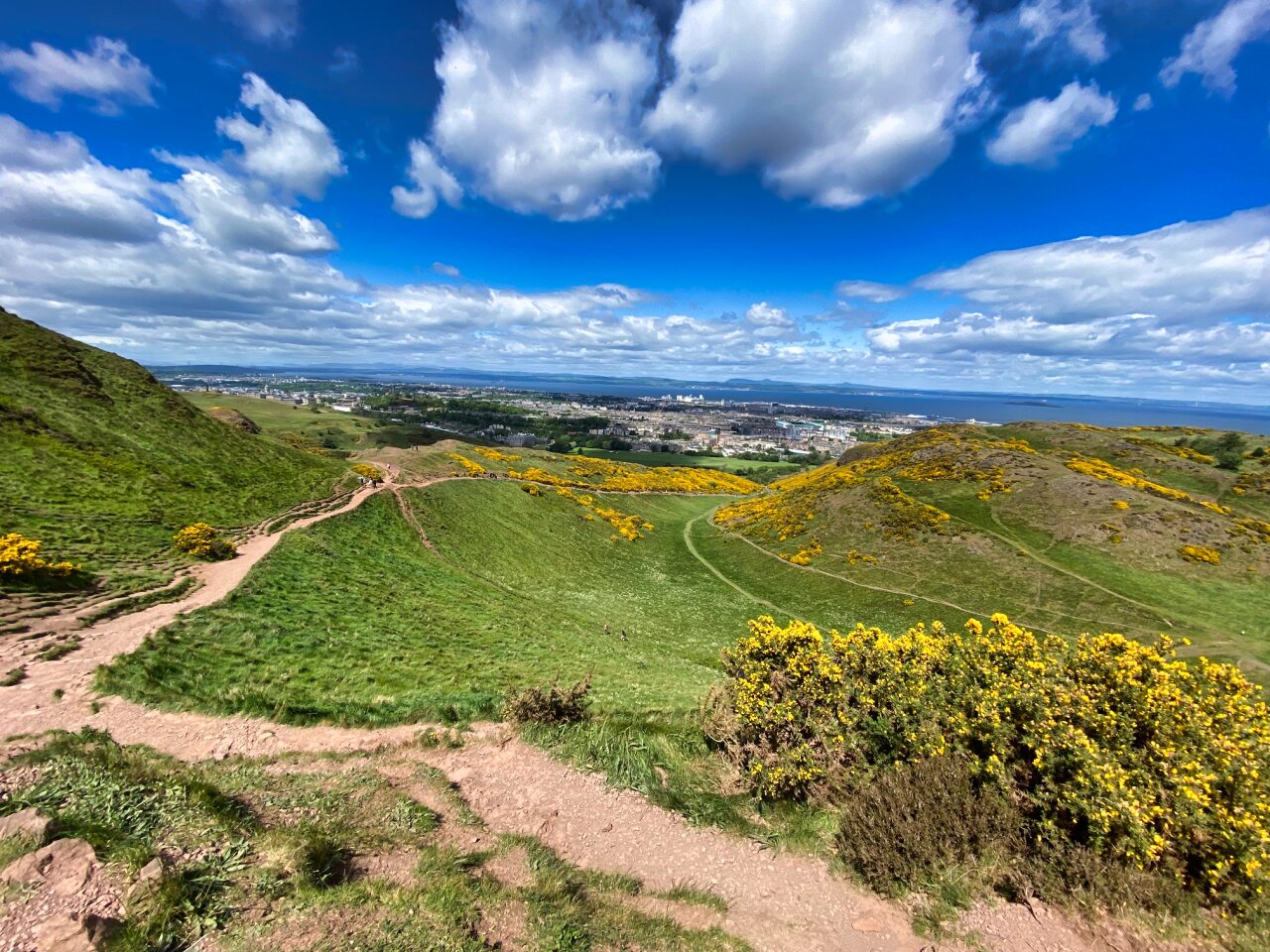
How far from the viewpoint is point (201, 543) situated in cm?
2347

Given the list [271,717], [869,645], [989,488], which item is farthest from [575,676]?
[989,488]

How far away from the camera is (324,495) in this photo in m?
38.0

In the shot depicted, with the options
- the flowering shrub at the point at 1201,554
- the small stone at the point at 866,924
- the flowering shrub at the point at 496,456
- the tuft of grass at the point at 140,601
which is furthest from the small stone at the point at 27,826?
the flowering shrub at the point at 496,456

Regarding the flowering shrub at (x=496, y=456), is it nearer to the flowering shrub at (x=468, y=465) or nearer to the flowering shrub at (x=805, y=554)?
the flowering shrub at (x=468, y=465)

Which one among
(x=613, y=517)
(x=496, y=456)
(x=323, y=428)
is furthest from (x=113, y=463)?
(x=323, y=428)

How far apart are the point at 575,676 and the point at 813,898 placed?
12.6 m

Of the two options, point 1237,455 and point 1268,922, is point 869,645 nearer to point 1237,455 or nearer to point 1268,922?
point 1268,922

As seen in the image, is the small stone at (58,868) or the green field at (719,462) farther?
the green field at (719,462)

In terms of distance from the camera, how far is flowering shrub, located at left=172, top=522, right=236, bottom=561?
23.2 m

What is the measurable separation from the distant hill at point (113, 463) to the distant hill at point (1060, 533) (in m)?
47.6

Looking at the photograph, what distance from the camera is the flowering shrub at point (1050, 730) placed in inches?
326

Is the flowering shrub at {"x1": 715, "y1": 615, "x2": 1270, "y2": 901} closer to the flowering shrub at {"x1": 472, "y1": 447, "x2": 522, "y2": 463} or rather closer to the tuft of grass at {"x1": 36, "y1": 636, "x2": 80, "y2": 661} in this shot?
the tuft of grass at {"x1": 36, "y1": 636, "x2": 80, "y2": 661}

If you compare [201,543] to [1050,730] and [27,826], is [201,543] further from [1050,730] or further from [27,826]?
[1050,730]

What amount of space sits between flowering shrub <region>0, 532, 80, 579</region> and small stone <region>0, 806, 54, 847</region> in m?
15.8
